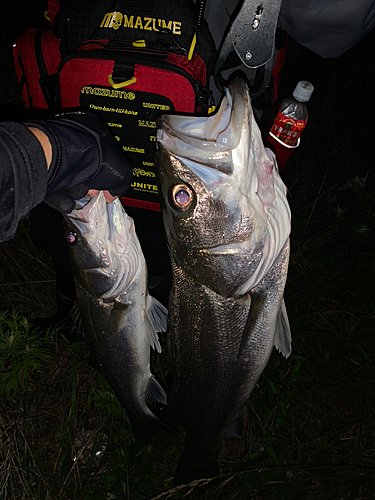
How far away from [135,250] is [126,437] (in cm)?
186

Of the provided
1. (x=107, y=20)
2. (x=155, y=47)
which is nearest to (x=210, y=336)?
(x=155, y=47)

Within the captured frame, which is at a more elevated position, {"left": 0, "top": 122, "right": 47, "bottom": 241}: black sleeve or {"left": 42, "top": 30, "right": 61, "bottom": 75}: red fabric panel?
{"left": 42, "top": 30, "right": 61, "bottom": 75}: red fabric panel

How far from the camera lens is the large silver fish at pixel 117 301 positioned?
193 centimetres

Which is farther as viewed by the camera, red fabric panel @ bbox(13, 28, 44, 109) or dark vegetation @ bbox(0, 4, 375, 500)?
dark vegetation @ bbox(0, 4, 375, 500)

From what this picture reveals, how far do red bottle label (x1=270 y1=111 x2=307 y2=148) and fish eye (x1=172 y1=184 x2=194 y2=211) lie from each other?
0.83 m

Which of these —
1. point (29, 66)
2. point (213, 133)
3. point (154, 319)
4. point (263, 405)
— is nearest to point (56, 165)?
point (213, 133)

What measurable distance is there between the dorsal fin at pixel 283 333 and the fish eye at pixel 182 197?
0.82 metres

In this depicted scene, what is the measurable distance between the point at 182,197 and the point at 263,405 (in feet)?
7.02

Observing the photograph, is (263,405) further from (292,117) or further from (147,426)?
(292,117)

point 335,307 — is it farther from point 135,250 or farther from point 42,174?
point 42,174

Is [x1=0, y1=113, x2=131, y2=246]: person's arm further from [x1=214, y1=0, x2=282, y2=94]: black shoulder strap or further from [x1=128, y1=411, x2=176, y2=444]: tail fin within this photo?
[x1=128, y1=411, x2=176, y2=444]: tail fin

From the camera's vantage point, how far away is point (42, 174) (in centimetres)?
128

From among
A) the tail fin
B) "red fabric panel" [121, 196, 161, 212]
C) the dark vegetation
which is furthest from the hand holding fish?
the tail fin

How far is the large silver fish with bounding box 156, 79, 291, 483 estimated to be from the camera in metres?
1.42
